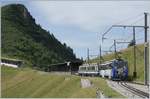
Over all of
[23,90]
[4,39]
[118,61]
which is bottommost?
[23,90]

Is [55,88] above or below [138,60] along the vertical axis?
below

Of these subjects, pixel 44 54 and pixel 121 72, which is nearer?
pixel 121 72

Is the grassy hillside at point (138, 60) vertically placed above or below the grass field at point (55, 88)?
above

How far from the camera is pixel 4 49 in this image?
176 meters

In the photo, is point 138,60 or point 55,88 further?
point 138,60

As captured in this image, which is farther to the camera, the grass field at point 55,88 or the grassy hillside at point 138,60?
the grassy hillside at point 138,60

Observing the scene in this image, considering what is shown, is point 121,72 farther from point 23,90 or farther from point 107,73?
point 23,90

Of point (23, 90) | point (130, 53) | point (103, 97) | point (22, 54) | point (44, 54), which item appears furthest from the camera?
point (44, 54)

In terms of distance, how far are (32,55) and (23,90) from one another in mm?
108172

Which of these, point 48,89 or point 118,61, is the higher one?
point 118,61

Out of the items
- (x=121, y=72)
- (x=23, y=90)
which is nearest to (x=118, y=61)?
(x=121, y=72)

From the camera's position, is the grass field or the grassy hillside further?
the grassy hillside

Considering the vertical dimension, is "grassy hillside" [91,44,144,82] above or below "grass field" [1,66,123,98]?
above

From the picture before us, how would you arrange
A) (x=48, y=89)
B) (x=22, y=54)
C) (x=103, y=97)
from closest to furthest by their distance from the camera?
(x=103, y=97) → (x=48, y=89) → (x=22, y=54)
